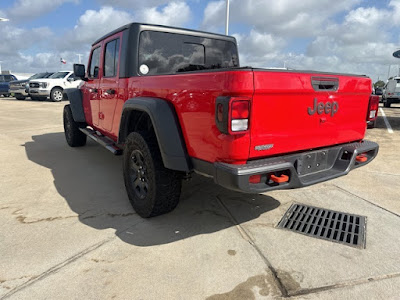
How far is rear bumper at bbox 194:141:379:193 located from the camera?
86.4 inches

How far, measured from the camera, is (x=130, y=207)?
11.2 feet

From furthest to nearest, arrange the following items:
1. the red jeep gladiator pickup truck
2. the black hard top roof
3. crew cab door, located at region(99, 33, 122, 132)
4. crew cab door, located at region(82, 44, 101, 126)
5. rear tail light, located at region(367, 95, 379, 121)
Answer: crew cab door, located at region(82, 44, 101, 126) → crew cab door, located at region(99, 33, 122, 132) → the black hard top roof → rear tail light, located at region(367, 95, 379, 121) → the red jeep gladiator pickup truck

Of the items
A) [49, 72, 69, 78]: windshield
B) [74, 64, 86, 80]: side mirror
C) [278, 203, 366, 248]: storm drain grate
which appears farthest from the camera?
[49, 72, 69, 78]: windshield

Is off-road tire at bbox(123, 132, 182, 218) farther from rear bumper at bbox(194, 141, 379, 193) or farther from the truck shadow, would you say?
rear bumper at bbox(194, 141, 379, 193)

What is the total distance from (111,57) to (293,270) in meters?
3.30

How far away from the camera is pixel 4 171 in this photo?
467 centimetres

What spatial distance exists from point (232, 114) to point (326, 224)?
5.73ft

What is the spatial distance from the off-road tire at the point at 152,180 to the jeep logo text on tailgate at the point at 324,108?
135 centimetres

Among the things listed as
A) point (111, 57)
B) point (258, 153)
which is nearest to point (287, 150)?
point (258, 153)

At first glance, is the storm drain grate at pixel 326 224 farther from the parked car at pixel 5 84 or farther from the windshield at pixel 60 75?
the parked car at pixel 5 84

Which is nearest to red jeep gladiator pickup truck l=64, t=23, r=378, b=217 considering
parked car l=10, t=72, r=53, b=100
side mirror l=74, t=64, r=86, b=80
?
side mirror l=74, t=64, r=86, b=80

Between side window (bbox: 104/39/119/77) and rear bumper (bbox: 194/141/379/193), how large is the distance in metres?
2.02

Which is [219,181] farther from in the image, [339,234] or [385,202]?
[385,202]

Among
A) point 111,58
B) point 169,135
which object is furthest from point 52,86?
point 169,135
